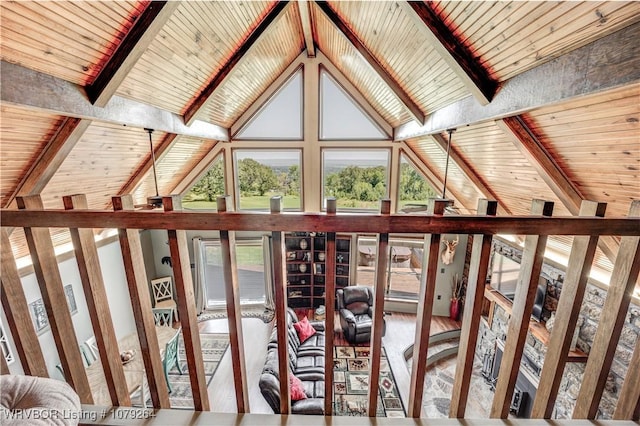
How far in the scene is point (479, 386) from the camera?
5.01 m

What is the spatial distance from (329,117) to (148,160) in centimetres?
392

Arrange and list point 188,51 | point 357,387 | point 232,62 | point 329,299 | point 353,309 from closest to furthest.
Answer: point 329,299 < point 188,51 < point 232,62 < point 357,387 < point 353,309

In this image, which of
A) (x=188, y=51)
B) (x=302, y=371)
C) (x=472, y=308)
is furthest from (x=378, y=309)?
(x=302, y=371)

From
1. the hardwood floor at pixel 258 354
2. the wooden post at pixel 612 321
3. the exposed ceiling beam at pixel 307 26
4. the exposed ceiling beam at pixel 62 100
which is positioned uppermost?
the exposed ceiling beam at pixel 307 26

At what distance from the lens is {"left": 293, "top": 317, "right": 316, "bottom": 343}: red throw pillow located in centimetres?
532

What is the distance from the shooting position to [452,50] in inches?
103

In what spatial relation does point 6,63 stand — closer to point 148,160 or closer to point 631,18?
point 148,160

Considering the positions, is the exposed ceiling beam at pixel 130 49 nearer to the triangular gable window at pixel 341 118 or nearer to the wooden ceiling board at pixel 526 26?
the wooden ceiling board at pixel 526 26

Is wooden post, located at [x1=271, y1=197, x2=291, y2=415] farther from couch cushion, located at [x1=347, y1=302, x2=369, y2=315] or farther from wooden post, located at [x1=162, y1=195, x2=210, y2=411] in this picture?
couch cushion, located at [x1=347, y1=302, x2=369, y2=315]

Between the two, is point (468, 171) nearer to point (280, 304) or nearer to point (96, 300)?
point (280, 304)

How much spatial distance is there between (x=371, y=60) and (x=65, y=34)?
355cm

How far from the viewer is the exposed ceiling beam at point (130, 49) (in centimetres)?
237

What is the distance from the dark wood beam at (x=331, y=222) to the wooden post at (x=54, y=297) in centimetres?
5

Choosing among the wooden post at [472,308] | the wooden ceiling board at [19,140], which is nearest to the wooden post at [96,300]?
the wooden post at [472,308]
